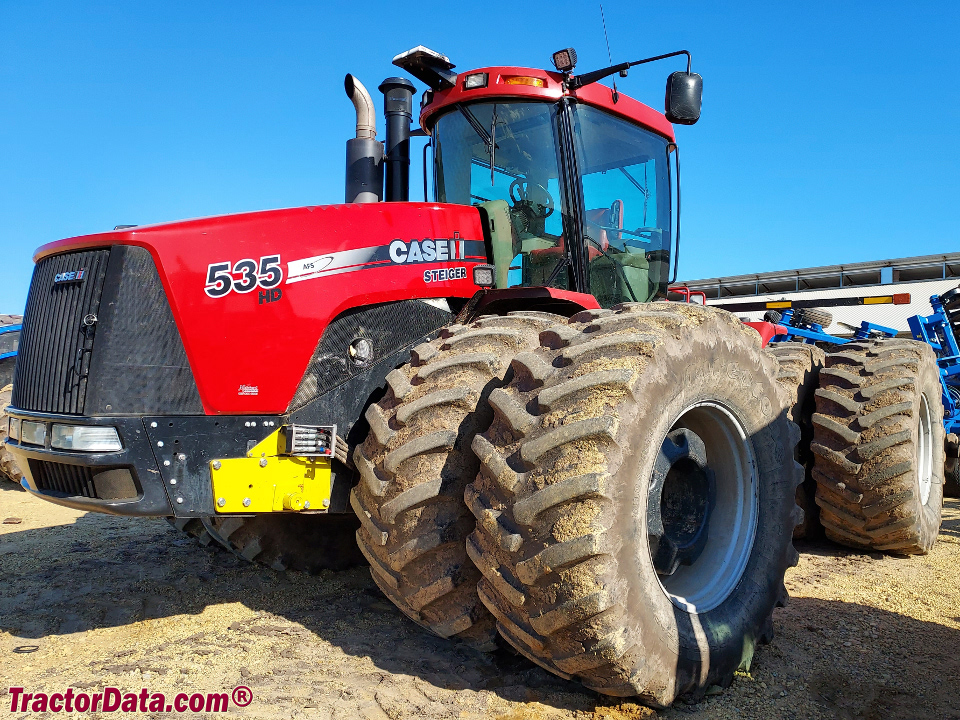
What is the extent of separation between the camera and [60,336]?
9.59 feet

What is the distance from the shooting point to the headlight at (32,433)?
2871mm

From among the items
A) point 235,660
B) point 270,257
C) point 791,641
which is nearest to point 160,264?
point 270,257

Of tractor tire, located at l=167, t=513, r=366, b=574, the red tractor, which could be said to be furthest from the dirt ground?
the red tractor

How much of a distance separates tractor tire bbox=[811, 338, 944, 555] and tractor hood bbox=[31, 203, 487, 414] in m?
2.92

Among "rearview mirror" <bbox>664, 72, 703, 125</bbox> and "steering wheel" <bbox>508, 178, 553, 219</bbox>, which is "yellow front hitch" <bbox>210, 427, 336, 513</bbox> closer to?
"steering wheel" <bbox>508, 178, 553, 219</bbox>

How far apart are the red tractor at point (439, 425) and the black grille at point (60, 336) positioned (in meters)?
0.01

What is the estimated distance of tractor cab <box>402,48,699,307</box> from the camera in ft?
12.9

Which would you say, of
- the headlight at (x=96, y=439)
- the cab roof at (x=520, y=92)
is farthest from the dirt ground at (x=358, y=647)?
the cab roof at (x=520, y=92)

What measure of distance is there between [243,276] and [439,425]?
1.01m

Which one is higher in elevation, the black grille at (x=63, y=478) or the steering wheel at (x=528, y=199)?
the steering wheel at (x=528, y=199)

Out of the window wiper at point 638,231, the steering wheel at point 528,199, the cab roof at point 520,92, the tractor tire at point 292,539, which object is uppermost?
the cab roof at point 520,92

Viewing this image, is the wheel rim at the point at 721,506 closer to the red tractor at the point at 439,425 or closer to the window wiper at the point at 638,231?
the red tractor at the point at 439,425

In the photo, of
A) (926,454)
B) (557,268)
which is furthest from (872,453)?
(557,268)

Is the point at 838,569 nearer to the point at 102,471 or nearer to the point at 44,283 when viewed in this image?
the point at 102,471
